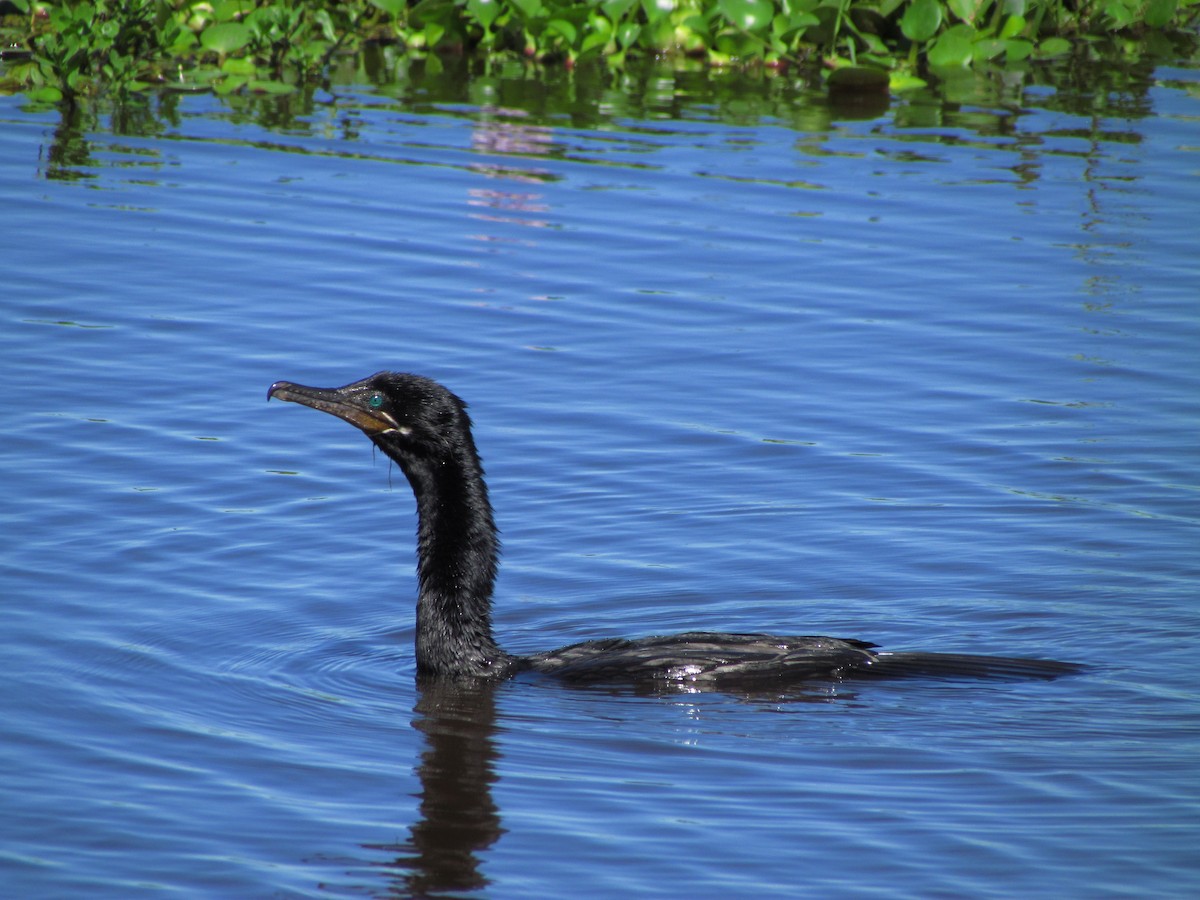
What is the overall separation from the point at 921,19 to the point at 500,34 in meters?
4.97

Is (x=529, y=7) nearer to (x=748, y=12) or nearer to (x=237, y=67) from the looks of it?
(x=748, y=12)

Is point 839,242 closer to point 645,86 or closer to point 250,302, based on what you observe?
point 250,302

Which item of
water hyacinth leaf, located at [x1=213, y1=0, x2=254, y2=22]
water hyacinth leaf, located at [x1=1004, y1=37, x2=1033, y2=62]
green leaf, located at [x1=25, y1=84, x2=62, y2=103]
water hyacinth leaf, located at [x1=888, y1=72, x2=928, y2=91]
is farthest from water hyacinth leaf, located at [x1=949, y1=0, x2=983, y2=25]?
green leaf, located at [x1=25, y1=84, x2=62, y2=103]

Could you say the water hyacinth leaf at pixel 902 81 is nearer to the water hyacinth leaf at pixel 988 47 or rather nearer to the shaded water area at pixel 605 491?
the water hyacinth leaf at pixel 988 47

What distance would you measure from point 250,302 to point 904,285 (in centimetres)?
493

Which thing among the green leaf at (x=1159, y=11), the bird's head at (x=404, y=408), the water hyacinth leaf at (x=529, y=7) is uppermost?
the green leaf at (x=1159, y=11)

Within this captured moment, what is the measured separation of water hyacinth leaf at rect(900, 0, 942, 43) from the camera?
62.8 feet

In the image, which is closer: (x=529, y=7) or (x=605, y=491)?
(x=605, y=491)

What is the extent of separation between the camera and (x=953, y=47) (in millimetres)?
19812

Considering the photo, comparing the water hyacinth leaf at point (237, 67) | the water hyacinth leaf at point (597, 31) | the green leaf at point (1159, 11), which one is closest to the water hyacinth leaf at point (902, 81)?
the water hyacinth leaf at point (597, 31)

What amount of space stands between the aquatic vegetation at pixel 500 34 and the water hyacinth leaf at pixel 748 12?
0.02 meters

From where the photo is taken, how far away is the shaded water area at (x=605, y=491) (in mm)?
6016

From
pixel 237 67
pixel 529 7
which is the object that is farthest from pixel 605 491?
pixel 529 7

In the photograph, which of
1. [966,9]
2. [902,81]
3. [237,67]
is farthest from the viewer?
[966,9]
